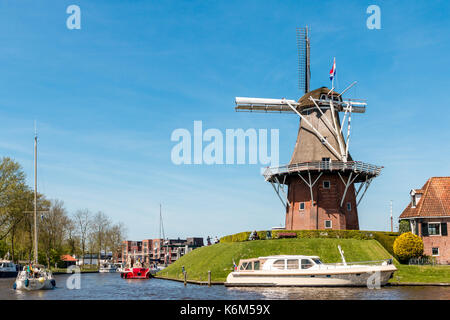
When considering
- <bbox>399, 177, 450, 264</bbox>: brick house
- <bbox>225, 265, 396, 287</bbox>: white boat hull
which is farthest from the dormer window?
<bbox>225, 265, 396, 287</bbox>: white boat hull

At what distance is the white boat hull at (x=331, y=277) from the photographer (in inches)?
1407

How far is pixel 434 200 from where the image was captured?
51625 mm

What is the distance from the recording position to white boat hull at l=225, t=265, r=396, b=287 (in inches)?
1407

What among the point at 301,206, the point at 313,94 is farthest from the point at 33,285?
the point at 313,94

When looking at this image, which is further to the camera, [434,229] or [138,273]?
[138,273]

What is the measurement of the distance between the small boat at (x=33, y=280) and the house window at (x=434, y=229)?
3911cm

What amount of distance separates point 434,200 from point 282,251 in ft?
62.1

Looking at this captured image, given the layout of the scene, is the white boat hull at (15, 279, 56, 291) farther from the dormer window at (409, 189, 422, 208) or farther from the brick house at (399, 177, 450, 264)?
the dormer window at (409, 189, 422, 208)

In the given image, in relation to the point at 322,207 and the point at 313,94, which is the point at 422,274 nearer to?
the point at 322,207

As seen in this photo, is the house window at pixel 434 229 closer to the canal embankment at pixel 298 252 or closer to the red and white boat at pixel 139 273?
the canal embankment at pixel 298 252

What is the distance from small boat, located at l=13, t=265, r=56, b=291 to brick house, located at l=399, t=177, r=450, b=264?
1512 inches
